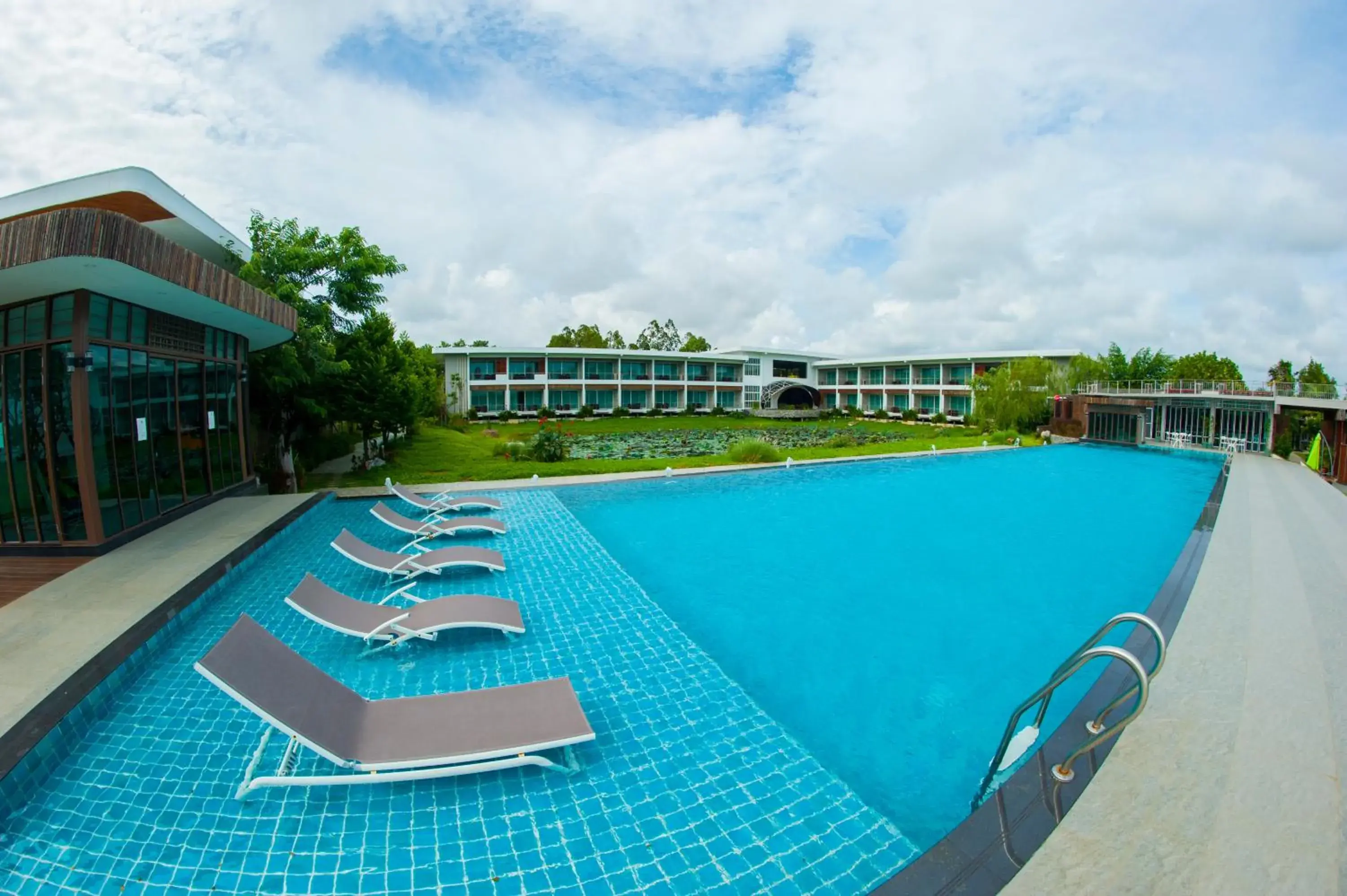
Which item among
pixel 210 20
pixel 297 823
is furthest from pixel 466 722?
pixel 210 20

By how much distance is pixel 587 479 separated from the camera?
44.5 ft

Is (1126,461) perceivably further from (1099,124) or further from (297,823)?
(297,823)

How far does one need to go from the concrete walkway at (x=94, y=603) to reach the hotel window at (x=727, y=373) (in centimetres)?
4096

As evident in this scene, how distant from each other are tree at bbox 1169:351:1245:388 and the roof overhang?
6077cm

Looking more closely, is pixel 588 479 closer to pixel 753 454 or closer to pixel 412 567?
pixel 753 454

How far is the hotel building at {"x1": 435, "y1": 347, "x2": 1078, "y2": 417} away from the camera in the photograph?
3928 centimetres

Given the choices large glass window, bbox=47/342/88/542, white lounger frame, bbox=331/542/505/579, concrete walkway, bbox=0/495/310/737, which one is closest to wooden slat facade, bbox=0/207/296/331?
large glass window, bbox=47/342/88/542

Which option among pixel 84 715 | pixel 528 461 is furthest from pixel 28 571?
pixel 528 461

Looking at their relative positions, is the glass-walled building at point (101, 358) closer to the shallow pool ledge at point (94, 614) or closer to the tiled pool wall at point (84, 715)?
the shallow pool ledge at point (94, 614)

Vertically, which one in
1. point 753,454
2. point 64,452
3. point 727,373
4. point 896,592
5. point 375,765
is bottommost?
point 896,592

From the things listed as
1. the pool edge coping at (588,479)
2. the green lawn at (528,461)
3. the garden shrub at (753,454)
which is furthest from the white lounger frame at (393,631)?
the garden shrub at (753,454)

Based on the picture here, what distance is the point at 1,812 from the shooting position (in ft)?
9.84

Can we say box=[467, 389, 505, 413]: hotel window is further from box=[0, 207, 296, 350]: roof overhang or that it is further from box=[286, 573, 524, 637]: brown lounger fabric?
box=[286, 573, 524, 637]: brown lounger fabric

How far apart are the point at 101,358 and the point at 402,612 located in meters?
5.03
